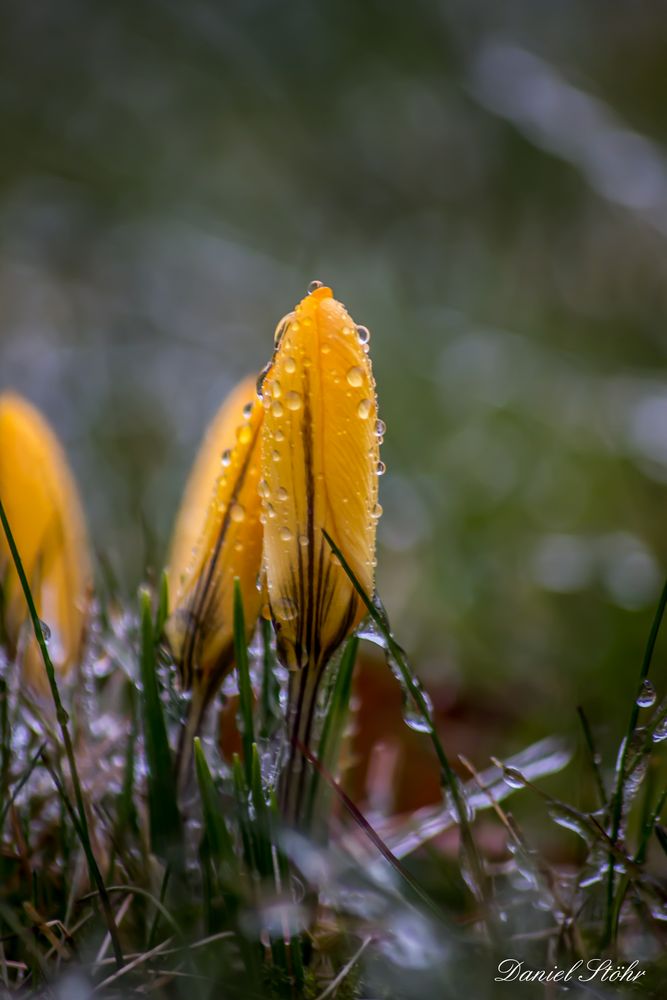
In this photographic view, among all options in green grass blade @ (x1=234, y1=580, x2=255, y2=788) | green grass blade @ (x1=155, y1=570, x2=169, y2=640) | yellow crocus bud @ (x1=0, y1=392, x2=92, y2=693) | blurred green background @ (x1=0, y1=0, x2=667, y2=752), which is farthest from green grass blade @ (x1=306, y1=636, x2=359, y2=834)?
blurred green background @ (x1=0, y1=0, x2=667, y2=752)

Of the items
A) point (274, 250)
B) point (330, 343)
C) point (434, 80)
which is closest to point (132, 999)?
point (330, 343)

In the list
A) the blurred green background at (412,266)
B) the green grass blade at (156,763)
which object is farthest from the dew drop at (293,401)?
the blurred green background at (412,266)

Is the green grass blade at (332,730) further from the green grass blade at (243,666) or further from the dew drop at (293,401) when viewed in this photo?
the dew drop at (293,401)

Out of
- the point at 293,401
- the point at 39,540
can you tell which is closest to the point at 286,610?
the point at 293,401

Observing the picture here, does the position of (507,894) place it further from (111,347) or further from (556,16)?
(556,16)

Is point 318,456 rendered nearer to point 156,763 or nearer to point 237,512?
point 237,512

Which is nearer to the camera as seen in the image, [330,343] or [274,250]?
[330,343]

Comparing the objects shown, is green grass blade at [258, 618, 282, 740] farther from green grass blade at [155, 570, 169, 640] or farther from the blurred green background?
the blurred green background
